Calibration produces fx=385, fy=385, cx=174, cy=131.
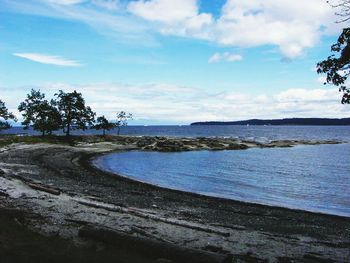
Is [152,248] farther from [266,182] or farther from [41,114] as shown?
[41,114]

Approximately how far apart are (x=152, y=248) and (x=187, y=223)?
6.15 meters

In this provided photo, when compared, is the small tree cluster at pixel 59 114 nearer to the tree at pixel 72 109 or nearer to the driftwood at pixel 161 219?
the tree at pixel 72 109

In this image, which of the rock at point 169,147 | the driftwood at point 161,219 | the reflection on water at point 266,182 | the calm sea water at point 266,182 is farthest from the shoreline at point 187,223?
the rock at point 169,147

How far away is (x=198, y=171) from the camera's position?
49.2 metres

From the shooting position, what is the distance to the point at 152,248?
11250 millimetres

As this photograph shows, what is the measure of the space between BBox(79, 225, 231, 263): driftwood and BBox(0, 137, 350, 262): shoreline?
4 cm

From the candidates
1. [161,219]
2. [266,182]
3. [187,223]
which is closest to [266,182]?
[266,182]

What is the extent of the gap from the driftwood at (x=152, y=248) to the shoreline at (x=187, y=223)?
0.13ft

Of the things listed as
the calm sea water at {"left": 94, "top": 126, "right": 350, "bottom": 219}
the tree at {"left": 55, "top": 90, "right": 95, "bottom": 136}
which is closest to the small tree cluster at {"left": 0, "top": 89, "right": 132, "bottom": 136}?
the tree at {"left": 55, "top": 90, "right": 95, "bottom": 136}

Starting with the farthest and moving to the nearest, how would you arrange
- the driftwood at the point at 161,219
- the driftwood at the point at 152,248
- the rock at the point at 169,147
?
the rock at the point at 169,147, the driftwood at the point at 161,219, the driftwood at the point at 152,248

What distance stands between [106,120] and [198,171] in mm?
71091

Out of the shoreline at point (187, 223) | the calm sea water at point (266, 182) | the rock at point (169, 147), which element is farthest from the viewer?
the rock at point (169, 147)

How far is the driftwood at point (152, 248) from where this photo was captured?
34.2 ft

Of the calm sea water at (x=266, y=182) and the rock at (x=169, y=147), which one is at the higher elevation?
the rock at (x=169, y=147)
